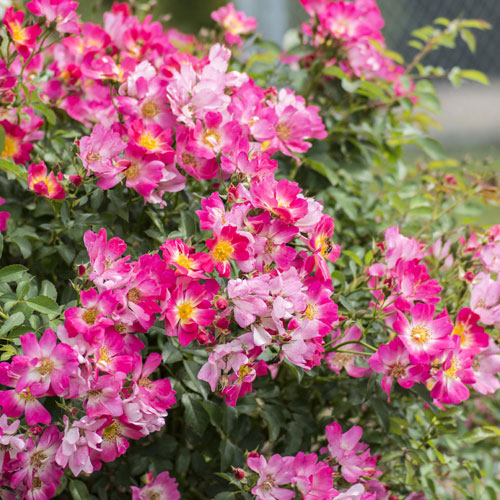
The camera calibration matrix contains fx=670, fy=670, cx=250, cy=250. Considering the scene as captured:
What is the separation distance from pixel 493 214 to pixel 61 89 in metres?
3.89

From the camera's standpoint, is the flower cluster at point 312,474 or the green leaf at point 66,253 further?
the green leaf at point 66,253

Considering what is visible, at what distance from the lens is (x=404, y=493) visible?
5.07 ft

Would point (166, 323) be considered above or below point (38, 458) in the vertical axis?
above

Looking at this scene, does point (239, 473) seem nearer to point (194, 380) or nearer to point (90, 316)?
point (194, 380)

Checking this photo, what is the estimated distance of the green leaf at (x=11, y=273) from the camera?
3.63 ft

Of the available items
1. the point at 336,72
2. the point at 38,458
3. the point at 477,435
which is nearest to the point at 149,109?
the point at 336,72

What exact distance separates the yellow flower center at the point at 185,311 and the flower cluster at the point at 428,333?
340 mm

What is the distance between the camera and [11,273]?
111 cm

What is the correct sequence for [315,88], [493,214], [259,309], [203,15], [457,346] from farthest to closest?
[203,15]
[493,214]
[315,88]
[457,346]
[259,309]

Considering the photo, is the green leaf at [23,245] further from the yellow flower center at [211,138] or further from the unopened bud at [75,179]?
the yellow flower center at [211,138]

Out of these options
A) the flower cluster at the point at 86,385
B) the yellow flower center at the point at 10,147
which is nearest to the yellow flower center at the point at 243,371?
the flower cluster at the point at 86,385

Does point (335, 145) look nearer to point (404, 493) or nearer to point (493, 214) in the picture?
point (404, 493)

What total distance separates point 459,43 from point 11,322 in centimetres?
550

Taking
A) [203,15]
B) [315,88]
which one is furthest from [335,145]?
[203,15]
